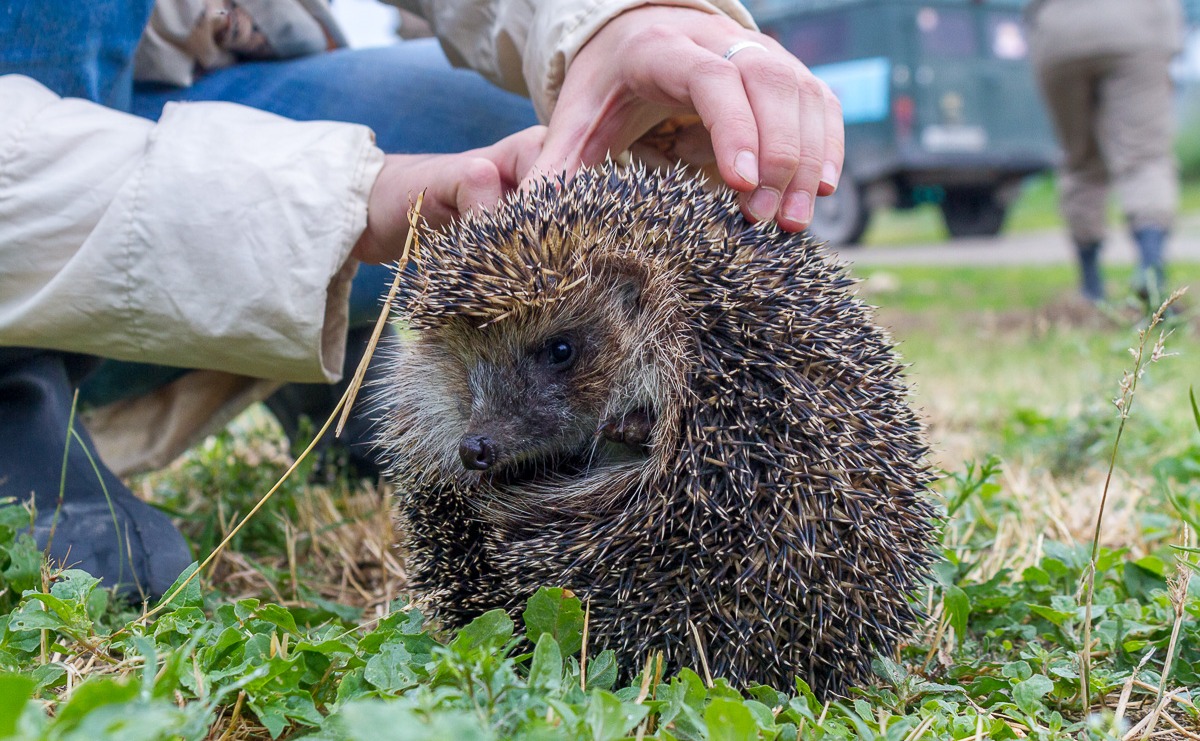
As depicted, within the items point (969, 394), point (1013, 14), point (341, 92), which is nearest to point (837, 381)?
point (341, 92)

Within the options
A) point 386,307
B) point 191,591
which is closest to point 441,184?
point 386,307

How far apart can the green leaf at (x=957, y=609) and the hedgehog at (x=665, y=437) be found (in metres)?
0.18

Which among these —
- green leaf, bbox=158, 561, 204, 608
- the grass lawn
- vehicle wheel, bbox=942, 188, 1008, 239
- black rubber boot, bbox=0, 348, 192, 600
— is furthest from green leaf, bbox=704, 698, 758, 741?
vehicle wheel, bbox=942, 188, 1008, 239

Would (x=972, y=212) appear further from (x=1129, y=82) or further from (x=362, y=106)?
(x=362, y=106)

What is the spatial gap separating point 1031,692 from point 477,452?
1279mm

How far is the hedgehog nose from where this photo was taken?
2404 millimetres

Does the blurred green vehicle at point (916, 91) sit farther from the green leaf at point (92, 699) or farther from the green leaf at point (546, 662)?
the green leaf at point (92, 699)

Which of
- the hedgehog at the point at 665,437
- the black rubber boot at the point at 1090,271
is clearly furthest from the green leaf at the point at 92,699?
the black rubber boot at the point at 1090,271

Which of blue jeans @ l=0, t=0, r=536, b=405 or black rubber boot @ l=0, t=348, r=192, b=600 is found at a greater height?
blue jeans @ l=0, t=0, r=536, b=405

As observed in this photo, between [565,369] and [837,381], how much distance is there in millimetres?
649

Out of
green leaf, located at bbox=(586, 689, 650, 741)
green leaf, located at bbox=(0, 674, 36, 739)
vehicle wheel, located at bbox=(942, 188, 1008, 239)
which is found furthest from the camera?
vehicle wheel, located at bbox=(942, 188, 1008, 239)

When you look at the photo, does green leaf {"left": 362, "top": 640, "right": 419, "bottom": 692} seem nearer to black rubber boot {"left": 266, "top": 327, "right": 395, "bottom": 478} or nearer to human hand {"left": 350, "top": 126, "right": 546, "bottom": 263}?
human hand {"left": 350, "top": 126, "right": 546, "bottom": 263}

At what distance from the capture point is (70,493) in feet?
10.0

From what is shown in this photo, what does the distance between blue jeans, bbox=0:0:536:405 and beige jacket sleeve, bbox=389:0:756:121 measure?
0.21m
